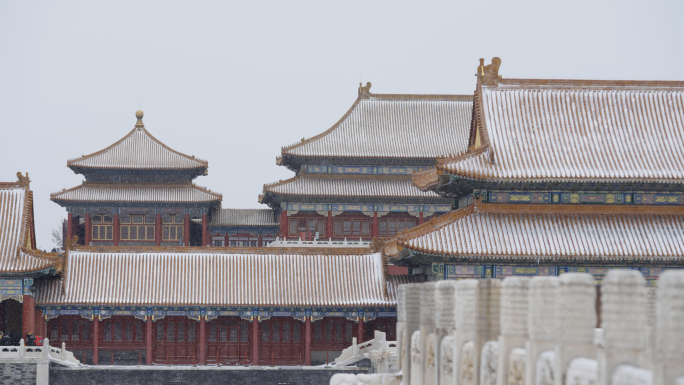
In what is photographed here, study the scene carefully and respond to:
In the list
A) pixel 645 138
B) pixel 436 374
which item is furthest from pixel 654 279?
pixel 436 374

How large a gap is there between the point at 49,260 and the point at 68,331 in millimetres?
3876

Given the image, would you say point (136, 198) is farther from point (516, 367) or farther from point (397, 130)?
point (516, 367)

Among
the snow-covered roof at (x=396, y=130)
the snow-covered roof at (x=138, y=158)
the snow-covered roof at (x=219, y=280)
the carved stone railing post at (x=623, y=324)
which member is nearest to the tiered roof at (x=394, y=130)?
the snow-covered roof at (x=396, y=130)

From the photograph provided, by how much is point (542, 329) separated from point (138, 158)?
2088 inches

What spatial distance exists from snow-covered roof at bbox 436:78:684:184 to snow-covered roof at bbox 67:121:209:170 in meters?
27.1

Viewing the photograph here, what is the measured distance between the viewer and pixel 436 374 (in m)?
17.9

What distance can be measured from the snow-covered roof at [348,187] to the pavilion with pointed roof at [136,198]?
5253 millimetres

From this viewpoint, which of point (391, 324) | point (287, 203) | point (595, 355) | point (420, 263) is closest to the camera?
point (595, 355)

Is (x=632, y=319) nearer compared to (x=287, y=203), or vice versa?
(x=632, y=319)

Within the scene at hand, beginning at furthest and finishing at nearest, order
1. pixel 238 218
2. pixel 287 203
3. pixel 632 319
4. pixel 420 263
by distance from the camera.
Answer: pixel 238 218
pixel 287 203
pixel 420 263
pixel 632 319

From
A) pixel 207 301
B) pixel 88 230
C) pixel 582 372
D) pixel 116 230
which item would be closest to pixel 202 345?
pixel 207 301

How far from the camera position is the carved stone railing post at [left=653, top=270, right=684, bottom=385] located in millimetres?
9375

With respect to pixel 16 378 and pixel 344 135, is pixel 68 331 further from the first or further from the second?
pixel 344 135

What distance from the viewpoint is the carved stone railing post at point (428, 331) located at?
1842 cm
